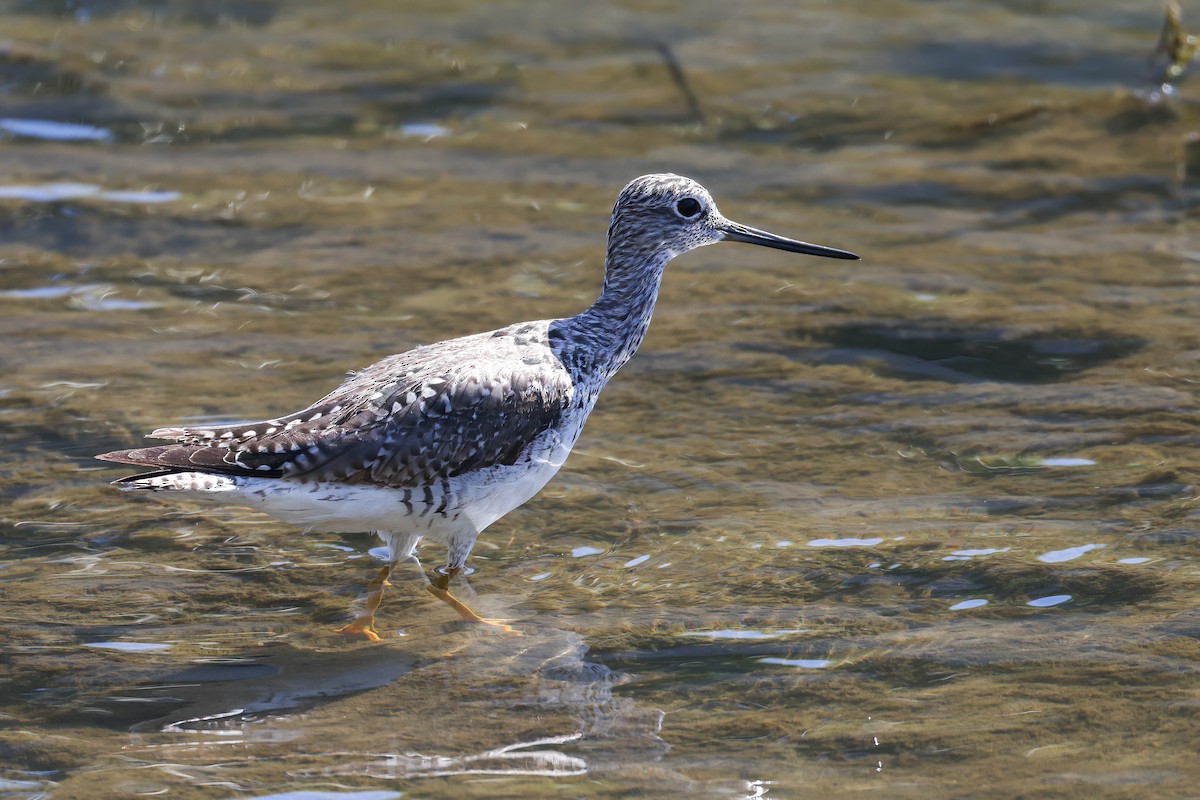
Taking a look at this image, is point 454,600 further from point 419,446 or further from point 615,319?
point 615,319

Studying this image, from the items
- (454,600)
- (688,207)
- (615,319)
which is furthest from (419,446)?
(688,207)

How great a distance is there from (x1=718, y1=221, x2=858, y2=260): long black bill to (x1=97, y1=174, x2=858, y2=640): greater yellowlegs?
3.00 ft

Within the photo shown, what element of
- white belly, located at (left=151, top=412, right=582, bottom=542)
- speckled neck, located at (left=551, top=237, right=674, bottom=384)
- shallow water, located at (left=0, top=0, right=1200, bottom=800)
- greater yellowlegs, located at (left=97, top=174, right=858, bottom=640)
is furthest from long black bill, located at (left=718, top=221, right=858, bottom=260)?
white belly, located at (left=151, top=412, right=582, bottom=542)

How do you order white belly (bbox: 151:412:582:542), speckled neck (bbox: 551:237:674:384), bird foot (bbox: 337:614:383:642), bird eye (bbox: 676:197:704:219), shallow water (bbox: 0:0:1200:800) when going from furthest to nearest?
bird eye (bbox: 676:197:704:219) < speckled neck (bbox: 551:237:674:384) < bird foot (bbox: 337:614:383:642) < white belly (bbox: 151:412:582:542) < shallow water (bbox: 0:0:1200:800)

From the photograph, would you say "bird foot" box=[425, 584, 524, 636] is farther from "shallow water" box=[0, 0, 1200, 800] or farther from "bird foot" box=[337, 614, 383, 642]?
"bird foot" box=[337, 614, 383, 642]

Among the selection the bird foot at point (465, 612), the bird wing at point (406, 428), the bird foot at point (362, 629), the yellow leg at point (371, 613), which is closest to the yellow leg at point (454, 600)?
the bird foot at point (465, 612)

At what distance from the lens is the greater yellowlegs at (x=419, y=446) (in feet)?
21.0

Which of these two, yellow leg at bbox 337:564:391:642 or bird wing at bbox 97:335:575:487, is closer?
bird wing at bbox 97:335:575:487

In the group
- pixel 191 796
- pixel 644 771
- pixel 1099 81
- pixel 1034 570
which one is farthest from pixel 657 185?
pixel 1099 81

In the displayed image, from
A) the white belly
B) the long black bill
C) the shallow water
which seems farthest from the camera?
the long black bill

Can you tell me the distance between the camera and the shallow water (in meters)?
5.82

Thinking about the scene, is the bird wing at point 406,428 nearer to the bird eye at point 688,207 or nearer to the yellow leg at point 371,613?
the yellow leg at point 371,613

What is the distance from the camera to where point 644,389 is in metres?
9.08

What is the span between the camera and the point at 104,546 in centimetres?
734
